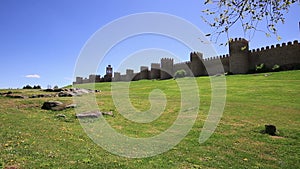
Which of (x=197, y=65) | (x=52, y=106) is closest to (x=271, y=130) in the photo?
(x=52, y=106)

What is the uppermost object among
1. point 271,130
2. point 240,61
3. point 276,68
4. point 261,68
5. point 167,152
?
point 240,61

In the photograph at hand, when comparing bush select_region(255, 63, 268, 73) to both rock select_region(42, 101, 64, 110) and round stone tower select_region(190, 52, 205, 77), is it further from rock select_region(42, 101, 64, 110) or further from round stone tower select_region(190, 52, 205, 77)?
rock select_region(42, 101, 64, 110)

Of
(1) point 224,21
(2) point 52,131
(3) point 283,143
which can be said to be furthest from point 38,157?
(3) point 283,143

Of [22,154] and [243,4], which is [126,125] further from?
[243,4]

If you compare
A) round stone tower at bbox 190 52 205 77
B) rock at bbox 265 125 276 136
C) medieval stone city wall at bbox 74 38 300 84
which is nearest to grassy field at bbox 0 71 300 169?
rock at bbox 265 125 276 136

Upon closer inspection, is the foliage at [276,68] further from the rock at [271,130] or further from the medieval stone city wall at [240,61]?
the rock at [271,130]

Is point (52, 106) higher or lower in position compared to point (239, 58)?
lower

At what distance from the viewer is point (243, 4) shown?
6812 mm

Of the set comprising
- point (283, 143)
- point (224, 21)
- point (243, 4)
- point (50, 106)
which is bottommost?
point (283, 143)

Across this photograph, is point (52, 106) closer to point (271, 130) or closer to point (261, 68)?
point (271, 130)

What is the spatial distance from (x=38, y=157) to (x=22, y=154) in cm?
64

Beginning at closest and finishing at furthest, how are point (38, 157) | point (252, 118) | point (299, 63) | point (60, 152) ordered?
point (38, 157) → point (60, 152) → point (252, 118) → point (299, 63)

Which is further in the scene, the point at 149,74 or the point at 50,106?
the point at 149,74

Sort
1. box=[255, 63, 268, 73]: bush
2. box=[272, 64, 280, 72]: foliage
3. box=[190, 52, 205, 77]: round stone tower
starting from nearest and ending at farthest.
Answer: box=[272, 64, 280, 72]: foliage
box=[255, 63, 268, 73]: bush
box=[190, 52, 205, 77]: round stone tower
